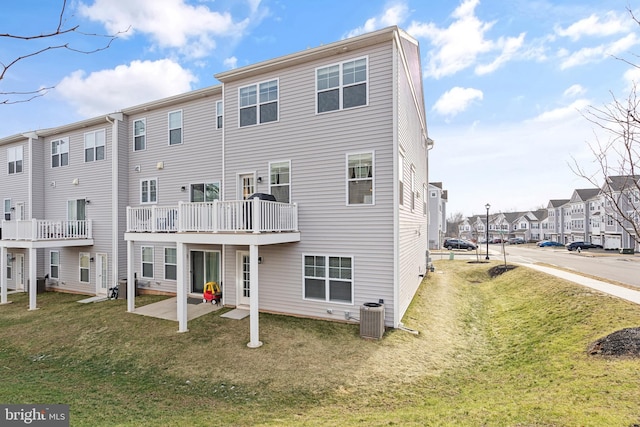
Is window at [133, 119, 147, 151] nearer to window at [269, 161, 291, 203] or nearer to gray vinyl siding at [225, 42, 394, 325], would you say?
gray vinyl siding at [225, 42, 394, 325]

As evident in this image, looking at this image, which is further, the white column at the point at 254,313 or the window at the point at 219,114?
the window at the point at 219,114

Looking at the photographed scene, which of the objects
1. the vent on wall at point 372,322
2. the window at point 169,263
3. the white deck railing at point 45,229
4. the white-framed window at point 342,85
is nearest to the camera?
the vent on wall at point 372,322

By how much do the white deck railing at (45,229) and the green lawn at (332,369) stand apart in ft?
12.8

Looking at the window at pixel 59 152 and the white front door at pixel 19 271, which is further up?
the window at pixel 59 152

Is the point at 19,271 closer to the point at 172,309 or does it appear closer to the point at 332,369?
the point at 172,309

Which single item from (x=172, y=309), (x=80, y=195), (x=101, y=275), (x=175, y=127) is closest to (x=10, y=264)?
(x=80, y=195)

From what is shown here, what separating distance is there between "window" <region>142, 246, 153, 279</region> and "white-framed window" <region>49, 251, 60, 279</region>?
6.51 meters

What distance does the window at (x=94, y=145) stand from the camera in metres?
15.5

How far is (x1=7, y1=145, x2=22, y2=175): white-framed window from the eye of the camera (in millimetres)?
18016

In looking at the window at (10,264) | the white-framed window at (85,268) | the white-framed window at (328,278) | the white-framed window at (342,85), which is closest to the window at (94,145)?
the white-framed window at (85,268)

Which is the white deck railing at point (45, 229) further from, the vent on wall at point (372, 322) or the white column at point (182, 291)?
the vent on wall at point (372, 322)

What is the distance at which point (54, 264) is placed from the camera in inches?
663

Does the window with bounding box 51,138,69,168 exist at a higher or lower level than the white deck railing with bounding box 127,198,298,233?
higher

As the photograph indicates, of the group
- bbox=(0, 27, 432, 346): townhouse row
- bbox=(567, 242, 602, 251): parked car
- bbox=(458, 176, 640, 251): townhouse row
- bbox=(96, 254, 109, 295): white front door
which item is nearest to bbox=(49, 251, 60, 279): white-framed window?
bbox=(0, 27, 432, 346): townhouse row
